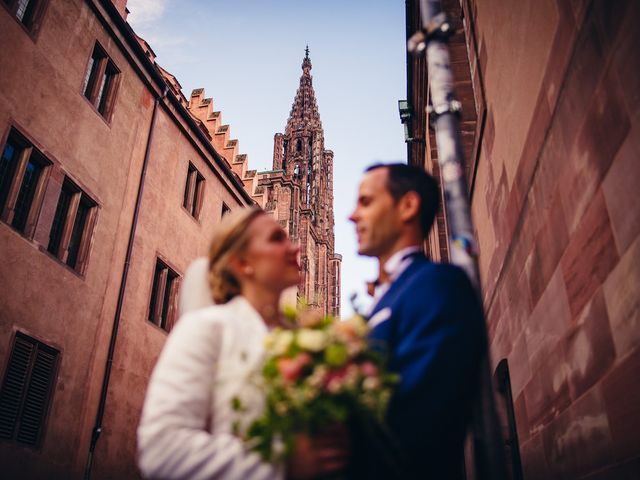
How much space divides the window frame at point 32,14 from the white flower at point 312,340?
10951mm

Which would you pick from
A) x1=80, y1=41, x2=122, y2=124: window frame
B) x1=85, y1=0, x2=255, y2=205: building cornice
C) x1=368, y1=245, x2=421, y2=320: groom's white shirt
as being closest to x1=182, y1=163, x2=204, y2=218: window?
x1=85, y1=0, x2=255, y2=205: building cornice

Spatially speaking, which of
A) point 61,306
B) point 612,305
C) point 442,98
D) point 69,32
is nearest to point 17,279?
point 61,306

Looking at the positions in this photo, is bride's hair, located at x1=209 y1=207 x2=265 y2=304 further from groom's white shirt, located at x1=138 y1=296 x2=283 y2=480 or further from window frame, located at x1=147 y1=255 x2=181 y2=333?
window frame, located at x1=147 y1=255 x2=181 y2=333

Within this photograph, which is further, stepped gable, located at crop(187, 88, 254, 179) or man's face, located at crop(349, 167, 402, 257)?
stepped gable, located at crop(187, 88, 254, 179)

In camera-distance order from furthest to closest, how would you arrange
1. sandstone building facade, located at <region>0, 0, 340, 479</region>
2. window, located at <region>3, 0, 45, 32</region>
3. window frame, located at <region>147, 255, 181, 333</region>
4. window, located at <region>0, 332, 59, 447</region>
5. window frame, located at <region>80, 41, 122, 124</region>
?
window frame, located at <region>147, 255, 181, 333</region>
window frame, located at <region>80, 41, 122, 124</region>
window, located at <region>3, 0, 45, 32</region>
sandstone building facade, located at <region>0, 0, 340, 479</region>
window, located at <region>0, 332, 59, 447</region>

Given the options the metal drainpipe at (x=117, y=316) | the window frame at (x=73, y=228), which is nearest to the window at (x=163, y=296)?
the metal drainpipe at (x=117, y=316)

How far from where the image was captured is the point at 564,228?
4238 millimetres

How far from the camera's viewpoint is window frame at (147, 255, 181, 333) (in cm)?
1466

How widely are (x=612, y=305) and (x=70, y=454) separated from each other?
427 inches

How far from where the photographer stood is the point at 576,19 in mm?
3678

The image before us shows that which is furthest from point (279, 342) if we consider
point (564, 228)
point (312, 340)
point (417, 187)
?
point (564, 228)

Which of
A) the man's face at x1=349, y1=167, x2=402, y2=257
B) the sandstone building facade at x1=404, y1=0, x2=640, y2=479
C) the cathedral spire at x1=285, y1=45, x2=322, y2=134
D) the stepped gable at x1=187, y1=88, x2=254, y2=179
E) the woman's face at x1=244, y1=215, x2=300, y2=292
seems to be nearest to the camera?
the woman's face at x1=244, y1=215, x2=300, y2=292

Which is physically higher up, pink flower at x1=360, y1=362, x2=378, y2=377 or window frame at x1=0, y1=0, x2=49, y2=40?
window frame at x1=0, y1=0, x2=49, y2=40

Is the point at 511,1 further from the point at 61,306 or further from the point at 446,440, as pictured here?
the point at 61,306
